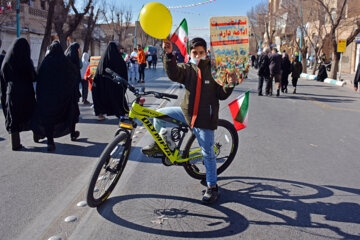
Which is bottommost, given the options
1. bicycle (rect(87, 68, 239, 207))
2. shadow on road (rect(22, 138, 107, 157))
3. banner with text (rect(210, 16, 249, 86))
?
shadow on road (rect(22, 138, 107, 157))

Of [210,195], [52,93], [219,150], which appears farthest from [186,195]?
[52,93]

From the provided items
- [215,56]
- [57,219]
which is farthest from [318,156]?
[57,219]

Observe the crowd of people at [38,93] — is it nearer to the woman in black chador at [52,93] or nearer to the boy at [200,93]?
the woman in black chador at [52,93]

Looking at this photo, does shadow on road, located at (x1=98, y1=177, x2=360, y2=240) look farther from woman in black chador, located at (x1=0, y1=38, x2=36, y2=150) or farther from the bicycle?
woman in black chador, located at (x1=0, y1=38, x2=36, y2=150)

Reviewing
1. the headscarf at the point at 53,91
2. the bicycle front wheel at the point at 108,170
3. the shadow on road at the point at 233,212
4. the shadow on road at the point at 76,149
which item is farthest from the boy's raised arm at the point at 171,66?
the headscarf at the point at 53,91

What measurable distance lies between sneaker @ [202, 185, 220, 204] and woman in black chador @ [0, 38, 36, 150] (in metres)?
3.56

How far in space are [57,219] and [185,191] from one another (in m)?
1.44

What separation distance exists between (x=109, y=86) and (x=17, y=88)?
2187 millimetres

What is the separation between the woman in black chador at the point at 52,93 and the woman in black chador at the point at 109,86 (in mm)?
1433

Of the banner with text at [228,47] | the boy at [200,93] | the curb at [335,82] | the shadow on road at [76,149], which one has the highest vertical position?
the banner with text at [228,47]

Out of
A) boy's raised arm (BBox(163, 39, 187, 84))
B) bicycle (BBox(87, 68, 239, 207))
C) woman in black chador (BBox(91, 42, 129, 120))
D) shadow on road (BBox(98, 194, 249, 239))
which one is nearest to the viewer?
shadow on road (BBox(98, 194, 249, 239))

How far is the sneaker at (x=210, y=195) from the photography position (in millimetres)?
3924

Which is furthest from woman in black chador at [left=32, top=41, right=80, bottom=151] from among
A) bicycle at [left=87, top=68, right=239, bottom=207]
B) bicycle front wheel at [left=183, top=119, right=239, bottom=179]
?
bicycle front wheel at [left=183, top=119, right=239, bottom=179]

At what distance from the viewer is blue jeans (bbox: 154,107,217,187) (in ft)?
12.8
